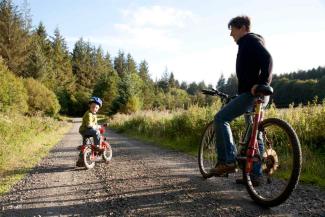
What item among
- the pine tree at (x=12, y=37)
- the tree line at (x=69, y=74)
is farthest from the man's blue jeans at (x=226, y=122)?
the pine tree at (x=12, y=37)

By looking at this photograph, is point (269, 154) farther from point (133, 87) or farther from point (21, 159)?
point (133, 87)

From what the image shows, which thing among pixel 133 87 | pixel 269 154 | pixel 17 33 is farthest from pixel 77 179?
pixel 17 33

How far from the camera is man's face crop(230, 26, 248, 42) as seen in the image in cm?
502

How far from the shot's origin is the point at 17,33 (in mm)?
59406

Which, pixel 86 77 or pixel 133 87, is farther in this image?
pixel 86 77

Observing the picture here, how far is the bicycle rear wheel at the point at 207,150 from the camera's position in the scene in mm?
6076

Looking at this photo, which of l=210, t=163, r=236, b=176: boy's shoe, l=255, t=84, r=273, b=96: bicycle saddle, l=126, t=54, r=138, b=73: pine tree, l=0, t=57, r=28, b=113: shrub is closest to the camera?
l=255, t=84, r=273, b=96: bicycle saddle

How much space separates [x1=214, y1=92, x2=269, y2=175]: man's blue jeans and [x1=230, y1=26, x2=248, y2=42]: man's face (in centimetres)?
88

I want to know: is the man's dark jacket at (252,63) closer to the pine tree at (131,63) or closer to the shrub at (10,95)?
the shrub at (10,95)

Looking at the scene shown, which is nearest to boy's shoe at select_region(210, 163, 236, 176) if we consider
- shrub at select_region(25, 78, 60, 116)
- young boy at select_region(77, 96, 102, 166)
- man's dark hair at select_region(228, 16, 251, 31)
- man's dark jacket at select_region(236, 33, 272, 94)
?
man's dark jacket at select_region(236, 33, 272, 94)

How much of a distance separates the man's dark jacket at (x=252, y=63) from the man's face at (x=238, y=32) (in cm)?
19

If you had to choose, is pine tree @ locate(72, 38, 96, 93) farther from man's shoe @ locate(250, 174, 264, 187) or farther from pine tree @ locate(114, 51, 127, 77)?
man's shoe @ locate(250, 174, 264, 187)

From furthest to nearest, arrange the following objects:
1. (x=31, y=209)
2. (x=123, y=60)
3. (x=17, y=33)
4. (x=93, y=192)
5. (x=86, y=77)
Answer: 1. (x=123, y=60)
2. (x=86, y=77)
3. (x=17, y=33)
4. (x=93, y=192)
5. (x=31, y=209)

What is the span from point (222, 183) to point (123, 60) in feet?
387
